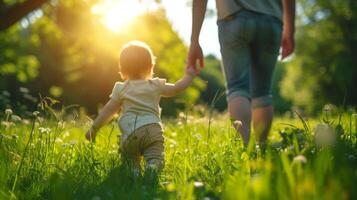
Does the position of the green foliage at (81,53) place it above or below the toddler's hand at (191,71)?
above

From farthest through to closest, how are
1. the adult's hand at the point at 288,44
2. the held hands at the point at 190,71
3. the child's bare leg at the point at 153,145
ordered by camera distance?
the adult's hand at the point at 288,44, the held hands at the point at 190,71, the child's bare leg at the point at 153,145

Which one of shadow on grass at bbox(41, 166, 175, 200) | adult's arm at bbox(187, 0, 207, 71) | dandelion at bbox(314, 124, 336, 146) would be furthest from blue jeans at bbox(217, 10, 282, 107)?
shadow on grass at bbox(41, 166, 175, 200)

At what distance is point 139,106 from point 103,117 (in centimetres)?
32

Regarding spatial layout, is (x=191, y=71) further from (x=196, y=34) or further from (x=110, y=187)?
(x=110, y=187)

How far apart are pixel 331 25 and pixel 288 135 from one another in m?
34.5

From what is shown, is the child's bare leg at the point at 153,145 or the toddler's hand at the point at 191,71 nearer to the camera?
the child's bare leg at the point at 153,145

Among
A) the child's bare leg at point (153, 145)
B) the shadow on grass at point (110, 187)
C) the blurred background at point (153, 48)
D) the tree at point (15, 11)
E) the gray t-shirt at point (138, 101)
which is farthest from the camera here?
the blurred background at point (153, 48)

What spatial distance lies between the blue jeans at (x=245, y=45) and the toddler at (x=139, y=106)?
1.32 feet

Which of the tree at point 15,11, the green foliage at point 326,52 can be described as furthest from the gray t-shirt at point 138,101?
the green foliage at point 326,52

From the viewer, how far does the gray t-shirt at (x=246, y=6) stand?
13.8ft

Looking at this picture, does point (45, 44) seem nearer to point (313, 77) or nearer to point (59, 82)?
point (59, 82)

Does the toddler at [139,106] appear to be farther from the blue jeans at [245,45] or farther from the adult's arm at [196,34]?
the blue jeans at [245,45]

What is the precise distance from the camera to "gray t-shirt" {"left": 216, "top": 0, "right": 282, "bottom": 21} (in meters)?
4.21

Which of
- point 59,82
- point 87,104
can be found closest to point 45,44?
point 59,82
